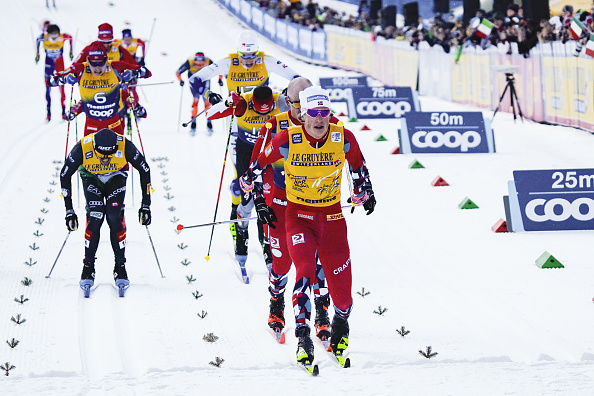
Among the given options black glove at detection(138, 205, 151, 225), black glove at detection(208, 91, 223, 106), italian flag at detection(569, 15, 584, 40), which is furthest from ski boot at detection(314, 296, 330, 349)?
italian flag at detection(569, 15, 584, 40)

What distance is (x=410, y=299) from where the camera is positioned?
28.3 feet

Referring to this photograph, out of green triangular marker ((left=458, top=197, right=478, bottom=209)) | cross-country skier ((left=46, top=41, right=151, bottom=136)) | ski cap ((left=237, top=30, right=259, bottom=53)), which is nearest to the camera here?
ski cap ((left=237, top=30, right=259, bottom=53))

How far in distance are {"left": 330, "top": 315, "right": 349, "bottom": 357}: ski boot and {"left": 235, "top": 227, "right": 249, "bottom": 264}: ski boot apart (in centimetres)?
269

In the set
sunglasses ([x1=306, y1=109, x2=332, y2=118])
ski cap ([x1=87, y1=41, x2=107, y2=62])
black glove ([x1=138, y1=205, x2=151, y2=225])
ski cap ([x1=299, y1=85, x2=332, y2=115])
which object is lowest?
black glove ([x1=138, y1=205, x2=151, y2=225])

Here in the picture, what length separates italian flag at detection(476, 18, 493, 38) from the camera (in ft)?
71.7

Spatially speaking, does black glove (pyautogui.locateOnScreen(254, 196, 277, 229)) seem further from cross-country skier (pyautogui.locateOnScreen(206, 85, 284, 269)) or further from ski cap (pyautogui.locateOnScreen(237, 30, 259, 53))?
ski cap (pyautogui.locateOnScreen(237, 30, 259, 53))

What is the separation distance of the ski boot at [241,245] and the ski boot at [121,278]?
1200 mm

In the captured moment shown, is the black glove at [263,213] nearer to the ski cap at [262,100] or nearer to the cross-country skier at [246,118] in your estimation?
the cross-country skier at [246,118]

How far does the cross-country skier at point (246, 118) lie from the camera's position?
9.12m

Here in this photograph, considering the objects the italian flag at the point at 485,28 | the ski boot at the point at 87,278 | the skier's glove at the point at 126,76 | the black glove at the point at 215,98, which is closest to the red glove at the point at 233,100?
the black glove at the point at 215,98

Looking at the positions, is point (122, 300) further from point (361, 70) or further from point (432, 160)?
point (361, 70)

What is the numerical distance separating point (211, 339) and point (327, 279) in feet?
3.72

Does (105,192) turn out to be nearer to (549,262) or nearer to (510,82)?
(549,262)

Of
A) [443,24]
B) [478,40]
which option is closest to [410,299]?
[478,40]
